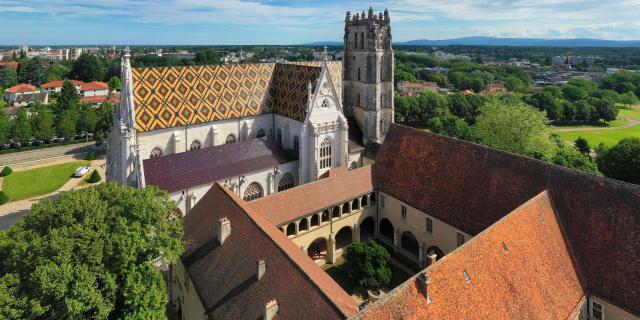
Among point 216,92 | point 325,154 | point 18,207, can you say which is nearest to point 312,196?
point 325,154

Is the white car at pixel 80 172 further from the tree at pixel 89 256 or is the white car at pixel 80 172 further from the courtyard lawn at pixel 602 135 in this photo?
the courtyard lawn at pixel 602 135

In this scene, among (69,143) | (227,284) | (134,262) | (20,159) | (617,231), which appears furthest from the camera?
(69,143)

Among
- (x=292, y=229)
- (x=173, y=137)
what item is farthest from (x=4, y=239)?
(x=173, y=137)

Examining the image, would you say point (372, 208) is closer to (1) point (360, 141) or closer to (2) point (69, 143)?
(1) point (360, 141)

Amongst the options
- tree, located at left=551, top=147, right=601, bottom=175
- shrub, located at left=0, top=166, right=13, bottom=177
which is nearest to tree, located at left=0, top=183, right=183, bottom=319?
tree, located at left=551, top=147, right=601, bottom=175

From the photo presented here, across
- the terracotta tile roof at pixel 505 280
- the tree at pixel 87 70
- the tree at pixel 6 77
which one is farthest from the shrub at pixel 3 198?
the tree at pixel 87 70

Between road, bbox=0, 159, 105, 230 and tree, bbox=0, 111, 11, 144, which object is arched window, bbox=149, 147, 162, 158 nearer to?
road, bbox=0, 159, 105, 230

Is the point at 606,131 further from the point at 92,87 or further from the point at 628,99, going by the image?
the point at 92,87
